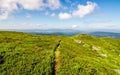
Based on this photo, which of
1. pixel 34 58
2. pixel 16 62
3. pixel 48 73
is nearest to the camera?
pixel 48 73

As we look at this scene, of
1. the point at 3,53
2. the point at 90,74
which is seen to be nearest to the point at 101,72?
the point at 90,74

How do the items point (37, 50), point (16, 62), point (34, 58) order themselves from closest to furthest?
point (16, 62), point (34, 58), point (37, 50)

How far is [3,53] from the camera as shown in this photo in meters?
49.4

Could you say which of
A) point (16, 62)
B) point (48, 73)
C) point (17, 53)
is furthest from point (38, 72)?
point (17, 53)

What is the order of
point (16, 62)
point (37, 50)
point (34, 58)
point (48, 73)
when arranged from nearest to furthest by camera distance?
1. point (48, 73)
2. point (16, 62)
3. point (34, 58)
4. point (37, 50)

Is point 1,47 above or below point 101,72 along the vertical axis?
above

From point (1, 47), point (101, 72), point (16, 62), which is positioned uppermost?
point (1, 47)

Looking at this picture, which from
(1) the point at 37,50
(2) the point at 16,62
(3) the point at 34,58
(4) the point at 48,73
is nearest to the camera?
(4) the point at 48,73

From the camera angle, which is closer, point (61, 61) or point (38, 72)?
point (38, 72)

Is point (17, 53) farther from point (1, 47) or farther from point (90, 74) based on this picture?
point (90, 74)

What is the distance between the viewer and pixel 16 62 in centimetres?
4712

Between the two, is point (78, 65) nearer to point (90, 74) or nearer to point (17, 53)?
point (90, 74)

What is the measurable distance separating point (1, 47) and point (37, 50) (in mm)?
11553

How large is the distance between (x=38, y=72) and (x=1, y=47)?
1684 centimetres
